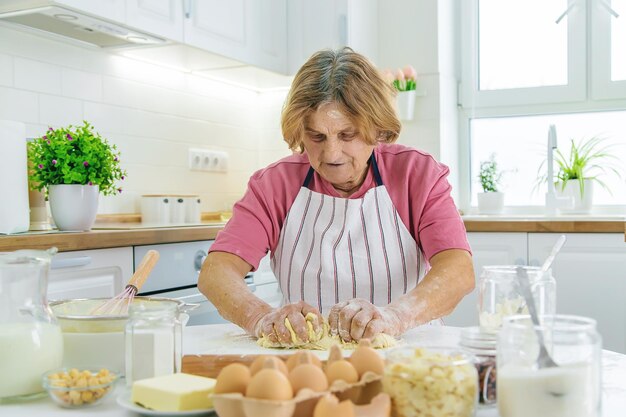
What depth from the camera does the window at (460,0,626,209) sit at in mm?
3484

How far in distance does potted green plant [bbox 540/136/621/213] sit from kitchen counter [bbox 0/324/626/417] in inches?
89.3

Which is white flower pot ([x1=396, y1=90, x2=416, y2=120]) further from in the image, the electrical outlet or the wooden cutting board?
the wooden cutting board

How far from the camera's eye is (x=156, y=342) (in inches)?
35.7

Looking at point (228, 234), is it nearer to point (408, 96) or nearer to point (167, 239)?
point (167, 239)

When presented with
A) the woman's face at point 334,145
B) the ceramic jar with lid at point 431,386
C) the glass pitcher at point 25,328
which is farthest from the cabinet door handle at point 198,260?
the ceramic jar with lid at point 431,386

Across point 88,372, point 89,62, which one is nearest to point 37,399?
point 88,372

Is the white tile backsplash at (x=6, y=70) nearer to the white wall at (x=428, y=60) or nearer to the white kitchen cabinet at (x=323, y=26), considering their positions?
the white kitchen cabinet at (x=323, y=26)

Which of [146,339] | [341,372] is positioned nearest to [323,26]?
[146,339]

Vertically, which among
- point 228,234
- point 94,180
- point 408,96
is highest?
point 408,96

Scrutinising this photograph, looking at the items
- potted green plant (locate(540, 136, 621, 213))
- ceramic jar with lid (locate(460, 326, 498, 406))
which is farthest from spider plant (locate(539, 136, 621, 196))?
ceramic jar with lid (locate(460, 326, 498, 406))

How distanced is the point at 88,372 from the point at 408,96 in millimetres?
2861

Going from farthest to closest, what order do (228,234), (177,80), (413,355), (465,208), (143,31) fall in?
(465,208), (177,80), (143,31), (228,234), (413,355)

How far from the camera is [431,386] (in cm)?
74

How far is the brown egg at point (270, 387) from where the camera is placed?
71cm
